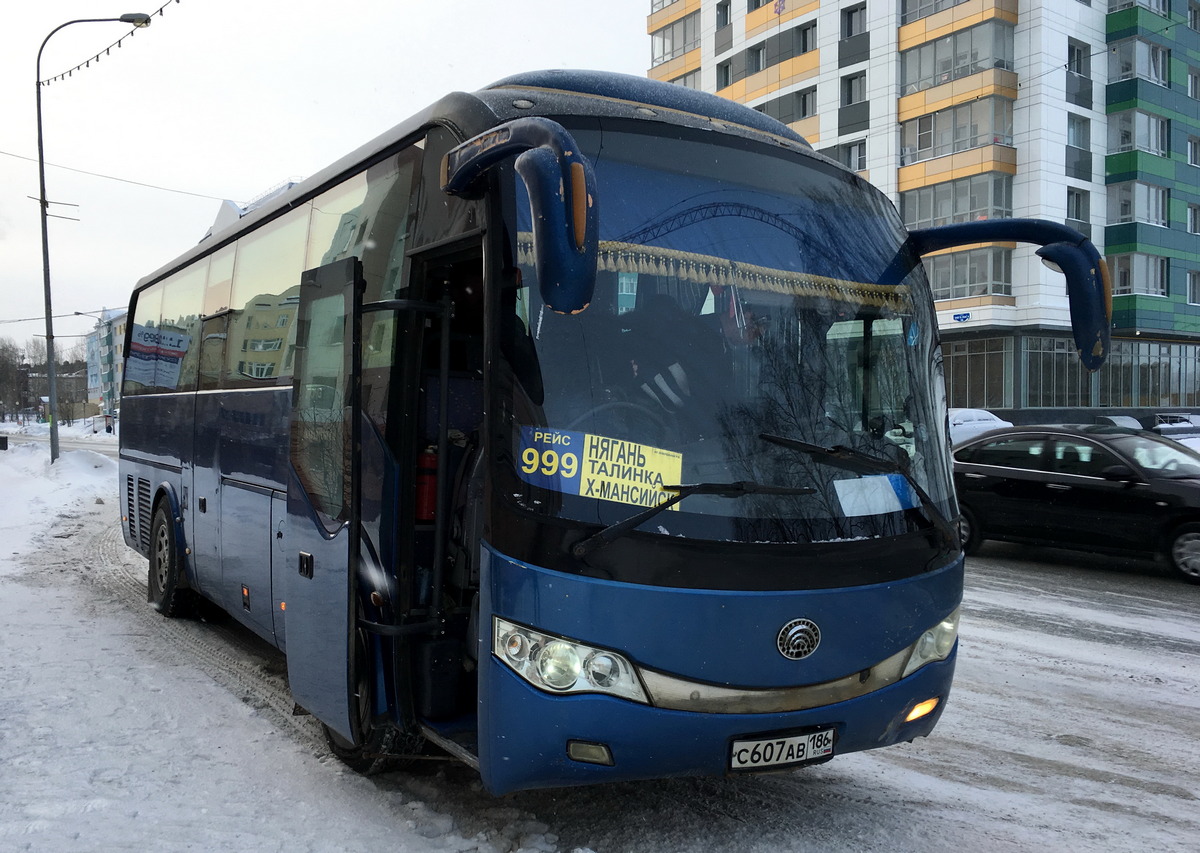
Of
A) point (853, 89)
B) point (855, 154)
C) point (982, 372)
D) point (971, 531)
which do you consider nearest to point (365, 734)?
point (971, 531)

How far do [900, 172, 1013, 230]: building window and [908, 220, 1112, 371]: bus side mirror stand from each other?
33805 mm

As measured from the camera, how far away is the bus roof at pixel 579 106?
3.91 m

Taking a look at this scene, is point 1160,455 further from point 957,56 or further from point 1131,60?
point 1131,60

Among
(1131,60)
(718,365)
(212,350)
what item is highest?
(1131,60)

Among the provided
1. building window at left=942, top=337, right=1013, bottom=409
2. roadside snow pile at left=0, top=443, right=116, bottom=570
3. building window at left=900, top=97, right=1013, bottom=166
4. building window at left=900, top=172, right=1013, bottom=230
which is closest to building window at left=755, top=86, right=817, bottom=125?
building window at left=900, top=97, right=1013, bottom=166

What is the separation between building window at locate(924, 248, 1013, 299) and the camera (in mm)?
36750

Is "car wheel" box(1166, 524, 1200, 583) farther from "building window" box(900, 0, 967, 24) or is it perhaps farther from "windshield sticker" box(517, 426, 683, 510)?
"building window" box(900, 0, 967, 24)

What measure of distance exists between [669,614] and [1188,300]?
1843 inches

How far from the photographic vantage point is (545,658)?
3436 millimetres

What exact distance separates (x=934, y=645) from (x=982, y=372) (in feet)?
124

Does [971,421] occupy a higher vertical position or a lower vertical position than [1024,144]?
lower

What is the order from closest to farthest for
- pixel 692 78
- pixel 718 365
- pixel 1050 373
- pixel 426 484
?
pixel 718 365 < pixel 426 484 < pixel 1050 373 < pixel 692 78

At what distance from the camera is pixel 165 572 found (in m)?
8.28

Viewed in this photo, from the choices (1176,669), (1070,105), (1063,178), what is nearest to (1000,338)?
(1063,178)
